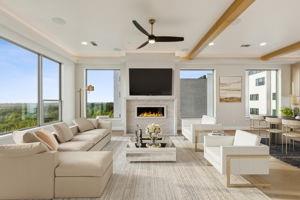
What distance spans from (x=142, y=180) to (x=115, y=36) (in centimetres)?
420

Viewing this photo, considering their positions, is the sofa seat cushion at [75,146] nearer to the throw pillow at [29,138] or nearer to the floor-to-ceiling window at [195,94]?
the throw pillow at [29,138]

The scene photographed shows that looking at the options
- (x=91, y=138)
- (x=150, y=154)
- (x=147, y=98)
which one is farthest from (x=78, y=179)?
(x=147, y=98)

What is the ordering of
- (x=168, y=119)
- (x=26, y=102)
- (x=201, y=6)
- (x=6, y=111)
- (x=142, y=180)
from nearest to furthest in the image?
1. (x=142, y=180)
2. (x=201, y=6)
3. (x=6, y=111)
4. (x=26, y=102)
5. (x=168, y=119)

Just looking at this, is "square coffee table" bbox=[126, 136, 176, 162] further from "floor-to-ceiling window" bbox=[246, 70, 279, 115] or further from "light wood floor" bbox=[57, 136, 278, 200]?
"floor-to-ceiling window" bbox=[246, 70, 279, 115]

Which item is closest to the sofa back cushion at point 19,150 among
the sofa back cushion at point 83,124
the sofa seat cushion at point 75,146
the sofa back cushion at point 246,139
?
the sofa seat cushion at point 75,146

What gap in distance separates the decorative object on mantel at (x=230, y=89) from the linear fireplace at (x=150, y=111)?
2.64 metres

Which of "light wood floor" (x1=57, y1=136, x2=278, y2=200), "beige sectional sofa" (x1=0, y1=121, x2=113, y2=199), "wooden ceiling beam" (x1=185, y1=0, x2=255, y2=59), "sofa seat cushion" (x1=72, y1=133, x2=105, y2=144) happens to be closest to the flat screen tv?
"wooden ceiling beam" (x1=185, y1=0, x2=255, y2=59)

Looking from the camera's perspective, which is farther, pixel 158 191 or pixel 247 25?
pixel 247 25

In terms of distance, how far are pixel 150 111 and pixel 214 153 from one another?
536 centimetres

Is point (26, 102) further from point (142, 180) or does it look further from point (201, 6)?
point (201, 6)

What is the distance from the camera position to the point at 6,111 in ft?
17.6

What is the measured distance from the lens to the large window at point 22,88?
5371 mm

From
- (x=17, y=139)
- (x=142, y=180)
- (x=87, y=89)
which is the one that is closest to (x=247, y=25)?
(x=142, y=180)

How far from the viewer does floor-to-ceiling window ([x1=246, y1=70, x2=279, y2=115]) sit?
10.3 metres
